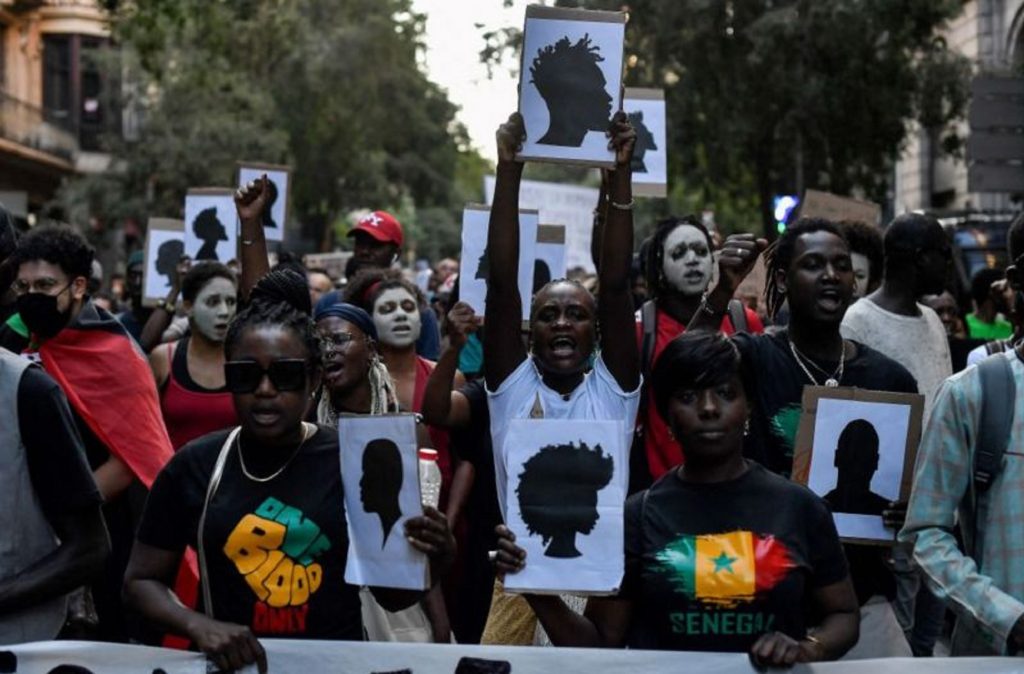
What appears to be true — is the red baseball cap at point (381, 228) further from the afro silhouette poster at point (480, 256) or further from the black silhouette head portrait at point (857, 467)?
the black silhouette head portrait at point (857, 467)

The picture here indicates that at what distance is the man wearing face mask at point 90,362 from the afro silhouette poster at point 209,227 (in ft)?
17.1

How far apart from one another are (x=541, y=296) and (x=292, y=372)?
59.1 inches

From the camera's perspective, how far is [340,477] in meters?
4.47

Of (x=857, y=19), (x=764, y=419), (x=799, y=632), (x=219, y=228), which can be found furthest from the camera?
(x=857, y=19)

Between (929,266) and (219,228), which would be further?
(219,228)

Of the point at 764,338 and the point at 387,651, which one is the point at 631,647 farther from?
the point at 764,338

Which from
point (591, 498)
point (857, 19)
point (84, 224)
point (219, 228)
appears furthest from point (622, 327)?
point (84, 224)

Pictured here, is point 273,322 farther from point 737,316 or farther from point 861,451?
point 737,316

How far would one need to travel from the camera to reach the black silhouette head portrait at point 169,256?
38.9ft

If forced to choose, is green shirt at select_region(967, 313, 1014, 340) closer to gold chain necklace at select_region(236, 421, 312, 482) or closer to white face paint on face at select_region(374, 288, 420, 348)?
white face paint on face at select_region(374, 288, 420, 348)

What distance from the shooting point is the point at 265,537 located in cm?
435

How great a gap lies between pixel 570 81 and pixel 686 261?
4.54 feet

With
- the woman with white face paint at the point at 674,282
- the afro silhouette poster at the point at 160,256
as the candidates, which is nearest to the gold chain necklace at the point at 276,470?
the woman with white face paint at the point at 674,282

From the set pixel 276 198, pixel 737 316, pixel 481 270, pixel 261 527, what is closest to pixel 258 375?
pixel 261 527
